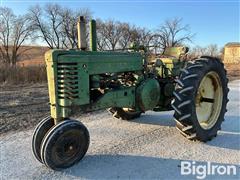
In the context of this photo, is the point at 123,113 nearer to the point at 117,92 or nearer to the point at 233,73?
the point at 117,92

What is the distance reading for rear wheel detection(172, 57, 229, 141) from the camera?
482 cm

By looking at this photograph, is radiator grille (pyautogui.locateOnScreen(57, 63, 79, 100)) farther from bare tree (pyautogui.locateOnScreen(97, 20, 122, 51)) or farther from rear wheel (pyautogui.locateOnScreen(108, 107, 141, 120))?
bare tree (pyautogui.locateOnScreen(97, 20, 122, 51))

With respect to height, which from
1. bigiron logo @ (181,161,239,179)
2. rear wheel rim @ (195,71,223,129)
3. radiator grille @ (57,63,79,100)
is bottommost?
bigiron logo @ (181,161,239,179)

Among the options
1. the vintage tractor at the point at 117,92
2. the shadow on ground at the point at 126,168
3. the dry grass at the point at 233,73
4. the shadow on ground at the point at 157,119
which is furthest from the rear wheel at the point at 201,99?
the dry grass at the point at 233,73

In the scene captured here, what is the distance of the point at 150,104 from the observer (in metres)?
5.35

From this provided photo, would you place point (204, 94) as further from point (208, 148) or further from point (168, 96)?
point (208, 148)

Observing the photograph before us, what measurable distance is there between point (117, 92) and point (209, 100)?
1.82m

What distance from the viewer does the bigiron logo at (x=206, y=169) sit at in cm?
394

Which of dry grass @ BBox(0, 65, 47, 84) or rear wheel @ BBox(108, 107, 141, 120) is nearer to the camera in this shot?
rear wheel @ BBox(108, 107, 141, 120)

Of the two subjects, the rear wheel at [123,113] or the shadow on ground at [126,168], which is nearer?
the shadow on ground at [126,168]

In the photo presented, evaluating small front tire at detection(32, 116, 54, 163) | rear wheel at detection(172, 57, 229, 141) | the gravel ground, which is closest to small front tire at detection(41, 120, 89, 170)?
the gravel ground

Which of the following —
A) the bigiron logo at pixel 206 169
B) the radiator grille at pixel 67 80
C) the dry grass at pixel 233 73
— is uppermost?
the radiator grille at pixel 67 80

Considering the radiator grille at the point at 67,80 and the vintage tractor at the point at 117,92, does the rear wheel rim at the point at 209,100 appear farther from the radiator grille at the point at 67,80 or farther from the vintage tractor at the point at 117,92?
the radiator grille at the point at 67,80

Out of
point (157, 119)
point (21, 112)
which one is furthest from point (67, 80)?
point (21, 112)
